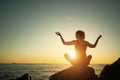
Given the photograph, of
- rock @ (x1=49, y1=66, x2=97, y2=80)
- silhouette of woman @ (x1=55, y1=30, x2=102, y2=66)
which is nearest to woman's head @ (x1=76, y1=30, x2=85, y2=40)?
silhouette of woman @ (x1=55, y1=30, x2=102, y2=66)

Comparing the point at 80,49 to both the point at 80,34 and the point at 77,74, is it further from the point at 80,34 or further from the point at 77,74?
the point at 77,74

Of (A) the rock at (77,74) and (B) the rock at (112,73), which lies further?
(B) the rock at (112,73)

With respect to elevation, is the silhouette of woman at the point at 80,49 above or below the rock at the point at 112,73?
above

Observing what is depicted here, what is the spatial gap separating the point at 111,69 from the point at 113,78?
0.64 m

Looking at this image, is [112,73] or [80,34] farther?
[112,73]

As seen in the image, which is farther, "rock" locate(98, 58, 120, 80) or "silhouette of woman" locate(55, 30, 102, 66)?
"rock" locate(98, 58, 120, 80)

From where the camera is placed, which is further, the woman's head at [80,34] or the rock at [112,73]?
the rock at [112,73]

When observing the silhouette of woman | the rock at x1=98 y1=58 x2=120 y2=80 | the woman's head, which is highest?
the woman's head

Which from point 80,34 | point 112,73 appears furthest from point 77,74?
point 112,73

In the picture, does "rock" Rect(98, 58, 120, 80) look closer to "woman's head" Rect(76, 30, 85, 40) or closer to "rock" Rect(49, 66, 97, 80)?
"rock" Rect(49, 66, 97, 80)

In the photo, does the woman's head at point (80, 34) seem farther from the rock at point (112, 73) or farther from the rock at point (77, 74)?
the rock at point (112, 73)

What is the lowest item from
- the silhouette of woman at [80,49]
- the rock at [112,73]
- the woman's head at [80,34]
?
the rock at [112,73]

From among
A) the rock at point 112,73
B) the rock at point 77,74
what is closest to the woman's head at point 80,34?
the rock at point 77,74

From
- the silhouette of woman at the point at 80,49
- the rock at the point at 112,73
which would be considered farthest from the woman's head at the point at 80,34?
the rock at the point at 112,73
